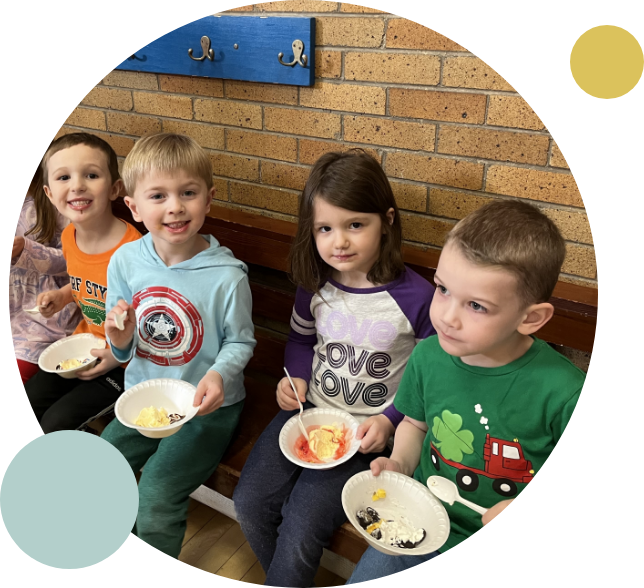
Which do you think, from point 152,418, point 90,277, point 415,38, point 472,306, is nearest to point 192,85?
point 90,277

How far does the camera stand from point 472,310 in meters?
1.06

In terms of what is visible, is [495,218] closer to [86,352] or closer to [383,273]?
[383,273]

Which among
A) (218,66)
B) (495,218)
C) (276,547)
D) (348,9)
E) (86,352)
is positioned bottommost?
(276,547)

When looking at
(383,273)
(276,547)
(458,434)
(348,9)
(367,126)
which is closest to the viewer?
(458,434)

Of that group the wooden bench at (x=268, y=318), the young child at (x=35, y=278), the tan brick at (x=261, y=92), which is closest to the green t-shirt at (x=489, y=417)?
the wooden bench at (x=268, y=318)

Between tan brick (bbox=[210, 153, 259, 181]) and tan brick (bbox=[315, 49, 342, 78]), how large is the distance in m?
0.43

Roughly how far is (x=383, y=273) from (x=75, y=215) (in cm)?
101

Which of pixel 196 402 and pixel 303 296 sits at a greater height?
pixel 303 296

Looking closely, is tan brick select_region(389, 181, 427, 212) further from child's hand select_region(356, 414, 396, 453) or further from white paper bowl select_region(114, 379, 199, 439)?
white paper bowl select_region(114, 379, 199, 439)

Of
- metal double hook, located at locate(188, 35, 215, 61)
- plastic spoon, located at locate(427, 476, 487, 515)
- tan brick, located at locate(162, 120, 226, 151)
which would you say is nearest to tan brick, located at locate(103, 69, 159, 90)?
tan brick, located at locate(162, 120, 226, 151)

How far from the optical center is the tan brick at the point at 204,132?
6.68 ft

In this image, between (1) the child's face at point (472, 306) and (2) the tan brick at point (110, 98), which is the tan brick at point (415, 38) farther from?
(2) the tan brick at point (110, 98)

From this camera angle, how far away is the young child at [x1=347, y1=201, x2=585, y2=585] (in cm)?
105

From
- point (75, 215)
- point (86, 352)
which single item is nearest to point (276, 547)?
point (86, 352)
